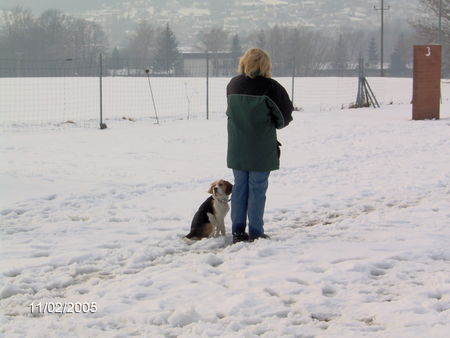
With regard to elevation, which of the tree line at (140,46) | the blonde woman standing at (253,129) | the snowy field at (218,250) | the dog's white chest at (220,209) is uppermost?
the tree line at (140,46)

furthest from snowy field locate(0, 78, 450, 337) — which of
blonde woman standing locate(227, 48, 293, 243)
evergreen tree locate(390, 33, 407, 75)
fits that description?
evergreen tree locate(390, 33, 407, 75)

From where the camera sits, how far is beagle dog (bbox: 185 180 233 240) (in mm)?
6992

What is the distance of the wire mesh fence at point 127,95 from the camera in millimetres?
22723

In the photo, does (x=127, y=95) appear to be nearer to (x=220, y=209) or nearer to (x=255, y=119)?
(x=220, y=209)

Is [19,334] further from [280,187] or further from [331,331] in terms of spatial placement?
[280,187]

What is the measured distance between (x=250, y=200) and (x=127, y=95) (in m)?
24.1

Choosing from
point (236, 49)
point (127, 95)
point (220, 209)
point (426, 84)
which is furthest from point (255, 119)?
point (236, 49)

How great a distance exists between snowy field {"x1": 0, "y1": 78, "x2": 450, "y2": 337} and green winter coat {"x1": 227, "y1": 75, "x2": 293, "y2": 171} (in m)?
0.78

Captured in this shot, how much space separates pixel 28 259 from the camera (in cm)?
635

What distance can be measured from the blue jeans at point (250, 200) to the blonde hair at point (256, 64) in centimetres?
91

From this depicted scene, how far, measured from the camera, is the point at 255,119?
22.1ft
